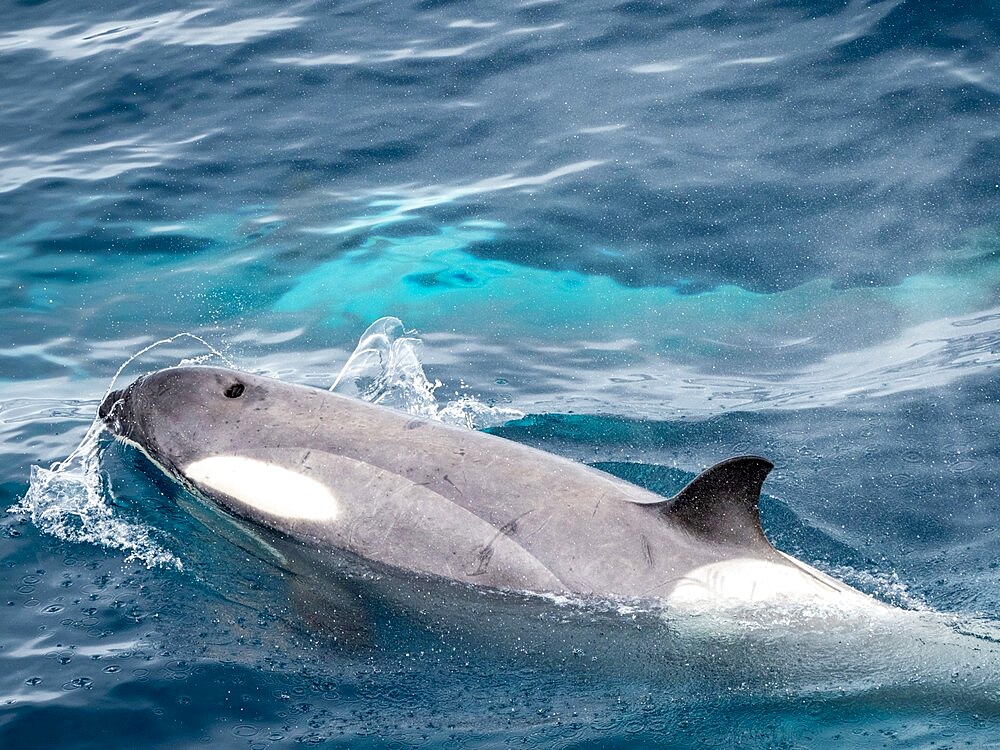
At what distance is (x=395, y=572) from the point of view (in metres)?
5.88

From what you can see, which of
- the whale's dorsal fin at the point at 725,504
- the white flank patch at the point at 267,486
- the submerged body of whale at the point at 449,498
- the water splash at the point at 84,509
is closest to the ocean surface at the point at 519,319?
the water splash at the point at 84,509

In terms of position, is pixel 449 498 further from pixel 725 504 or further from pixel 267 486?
pixel 725 504

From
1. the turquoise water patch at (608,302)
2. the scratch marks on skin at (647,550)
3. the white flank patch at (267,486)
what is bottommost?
the turquoise water patch at (608,302)

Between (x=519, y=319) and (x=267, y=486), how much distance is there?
4.15 metres

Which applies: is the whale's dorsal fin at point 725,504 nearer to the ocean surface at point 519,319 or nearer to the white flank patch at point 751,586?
the white flank patch at point 751,586

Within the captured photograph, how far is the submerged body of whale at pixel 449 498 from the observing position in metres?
5.51

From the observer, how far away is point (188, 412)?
6.64 m

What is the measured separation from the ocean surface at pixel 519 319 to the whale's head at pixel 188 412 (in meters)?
0.29

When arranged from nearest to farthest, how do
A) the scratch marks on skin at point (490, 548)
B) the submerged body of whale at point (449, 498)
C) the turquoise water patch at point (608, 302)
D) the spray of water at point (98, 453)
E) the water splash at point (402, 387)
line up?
1. the submerged body of whale at point (449, 498)
2. the scratch marks on skin at point (490, 548)
3. the spray of water at point (98, 453)
4. the water splash at point (402, 387)
5. the turquoise water patch at point (608, 302)

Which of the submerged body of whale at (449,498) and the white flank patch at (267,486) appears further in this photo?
the white flank patch at (267,486)

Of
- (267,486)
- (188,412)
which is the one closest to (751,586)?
(267,486)

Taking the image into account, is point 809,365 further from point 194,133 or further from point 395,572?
point 194,133

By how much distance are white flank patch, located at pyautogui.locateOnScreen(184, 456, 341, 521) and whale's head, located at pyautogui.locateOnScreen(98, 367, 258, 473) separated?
93 millimetres

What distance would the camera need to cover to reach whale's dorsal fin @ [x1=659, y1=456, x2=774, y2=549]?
5.39 meters
